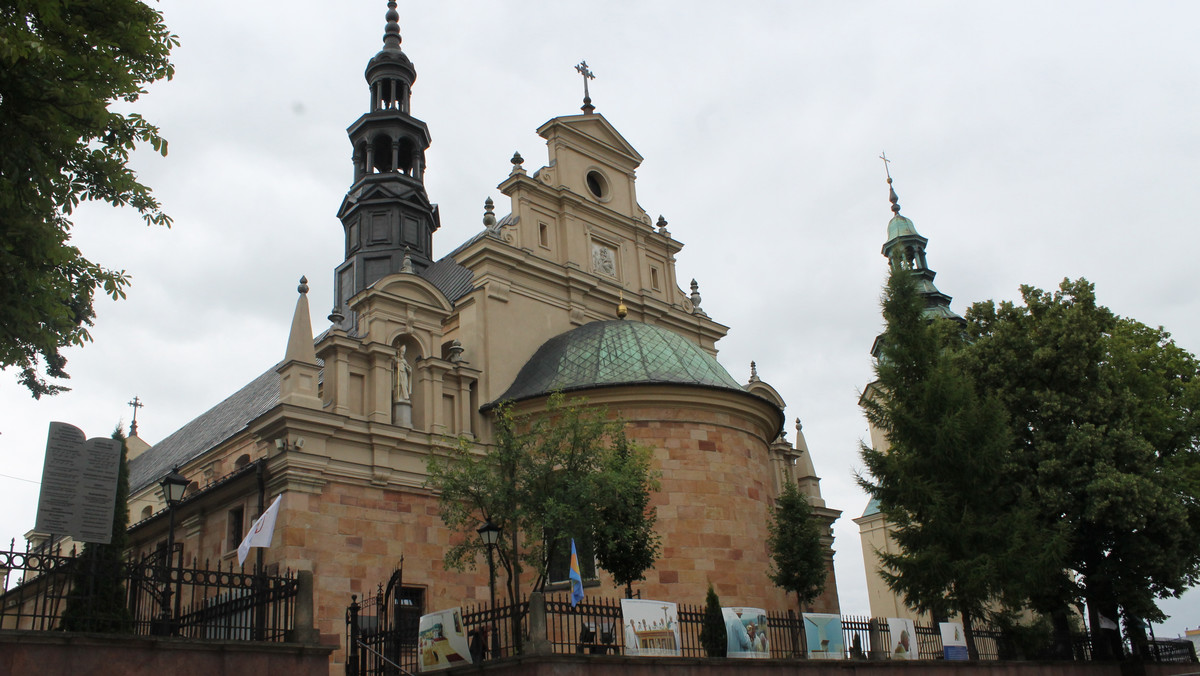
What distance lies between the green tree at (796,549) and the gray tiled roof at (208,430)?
1978cm

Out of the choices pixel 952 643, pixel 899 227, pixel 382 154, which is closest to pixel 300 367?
pixel 952 643

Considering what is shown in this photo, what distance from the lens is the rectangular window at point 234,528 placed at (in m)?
23.3

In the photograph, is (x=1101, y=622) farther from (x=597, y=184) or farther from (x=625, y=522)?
(x=597, y=184)

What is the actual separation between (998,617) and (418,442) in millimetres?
14453

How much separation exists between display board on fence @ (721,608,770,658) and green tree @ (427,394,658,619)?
321 cm

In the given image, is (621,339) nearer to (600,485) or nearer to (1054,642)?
(600,485)

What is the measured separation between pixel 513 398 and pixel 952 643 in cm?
1149

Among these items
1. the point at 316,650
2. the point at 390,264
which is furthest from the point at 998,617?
the point at 390,264

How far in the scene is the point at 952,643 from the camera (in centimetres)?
2088

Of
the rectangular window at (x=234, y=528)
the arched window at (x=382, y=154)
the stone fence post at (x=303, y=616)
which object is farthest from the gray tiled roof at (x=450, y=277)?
the stone fence post at (x=303, y=616)

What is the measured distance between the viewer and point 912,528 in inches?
904

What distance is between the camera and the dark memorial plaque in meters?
11.2

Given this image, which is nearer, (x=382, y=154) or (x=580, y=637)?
(x=580, y=637)

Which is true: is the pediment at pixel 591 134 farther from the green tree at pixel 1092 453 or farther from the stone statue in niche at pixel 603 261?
the green tree at pixel 1092 453
